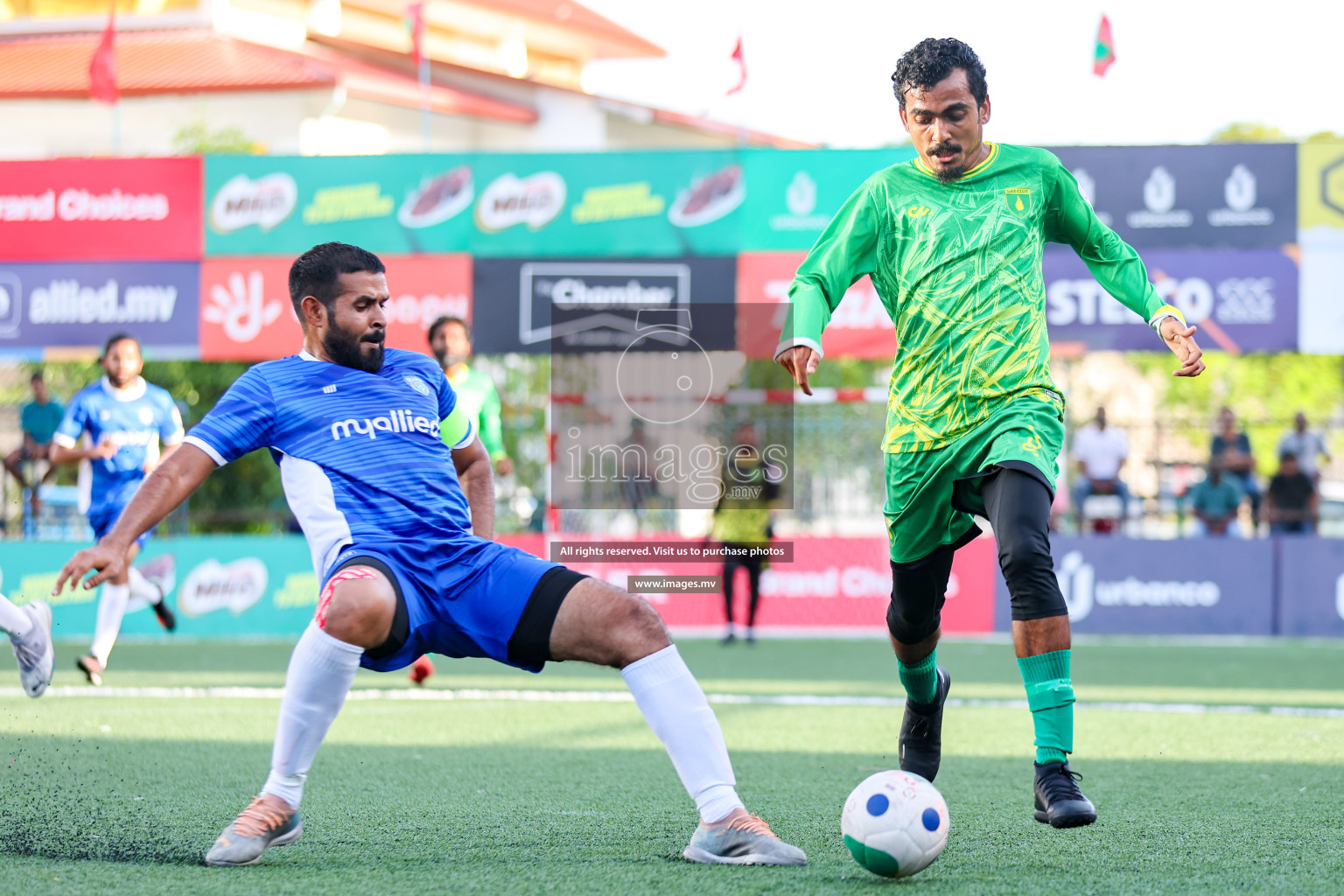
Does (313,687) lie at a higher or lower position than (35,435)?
lower

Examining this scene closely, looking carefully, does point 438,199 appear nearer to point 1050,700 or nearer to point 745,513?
point 745,513

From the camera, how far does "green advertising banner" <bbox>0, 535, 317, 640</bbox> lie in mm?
13930

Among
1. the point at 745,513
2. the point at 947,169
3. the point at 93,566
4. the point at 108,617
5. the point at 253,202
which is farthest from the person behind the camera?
the point at 253,202

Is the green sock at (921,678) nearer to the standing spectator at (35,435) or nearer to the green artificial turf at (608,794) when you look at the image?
the green artificial turf at (608,794)

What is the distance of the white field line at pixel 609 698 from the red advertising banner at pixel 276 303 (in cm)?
505

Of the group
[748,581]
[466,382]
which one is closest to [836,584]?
[748,581]

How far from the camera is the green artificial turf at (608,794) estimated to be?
3.72m

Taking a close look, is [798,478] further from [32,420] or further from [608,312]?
[32,420]

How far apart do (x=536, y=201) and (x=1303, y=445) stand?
8203 millimetres

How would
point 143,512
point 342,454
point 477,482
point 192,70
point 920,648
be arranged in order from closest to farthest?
point 143,512 → point 342,454 → point 477,482 → point 920,648 → point 192,70

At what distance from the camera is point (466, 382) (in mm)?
9086

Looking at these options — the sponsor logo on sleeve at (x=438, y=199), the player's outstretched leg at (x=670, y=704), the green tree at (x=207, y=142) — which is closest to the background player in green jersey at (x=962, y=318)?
the player's outstretched leg at (x=670, y=704)

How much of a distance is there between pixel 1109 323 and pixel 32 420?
10427 mm

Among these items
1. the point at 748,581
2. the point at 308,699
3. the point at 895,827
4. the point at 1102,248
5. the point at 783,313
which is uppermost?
the point at 783,313
